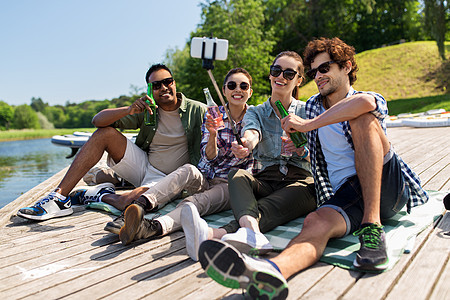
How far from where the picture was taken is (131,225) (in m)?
2.39

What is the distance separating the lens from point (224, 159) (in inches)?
130

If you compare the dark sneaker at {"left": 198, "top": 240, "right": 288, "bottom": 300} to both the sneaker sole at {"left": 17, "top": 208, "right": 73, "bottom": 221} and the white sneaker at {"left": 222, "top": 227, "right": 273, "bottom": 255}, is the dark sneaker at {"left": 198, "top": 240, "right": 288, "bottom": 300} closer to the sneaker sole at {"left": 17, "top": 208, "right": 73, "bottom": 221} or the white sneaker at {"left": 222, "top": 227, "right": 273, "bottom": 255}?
the white sneaker at {"left": 222, "top": 227, "right": 273, "bottom": 255}

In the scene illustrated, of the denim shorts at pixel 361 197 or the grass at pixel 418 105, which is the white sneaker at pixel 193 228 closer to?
the denim shorts at pixel 361 197

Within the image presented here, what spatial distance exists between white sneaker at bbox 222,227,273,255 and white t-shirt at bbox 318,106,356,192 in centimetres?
Answer: 70

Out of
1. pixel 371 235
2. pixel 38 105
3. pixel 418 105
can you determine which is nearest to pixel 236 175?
pixel 371 235

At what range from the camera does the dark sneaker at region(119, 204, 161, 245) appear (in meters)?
2.38

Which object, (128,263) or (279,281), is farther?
(128,263)

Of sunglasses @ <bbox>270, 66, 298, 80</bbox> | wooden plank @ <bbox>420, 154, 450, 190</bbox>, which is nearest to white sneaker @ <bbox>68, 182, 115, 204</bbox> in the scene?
sunglasses @ <bbox>270, 66, 298, 80</bbox>

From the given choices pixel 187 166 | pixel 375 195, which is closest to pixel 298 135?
pixel 375 195

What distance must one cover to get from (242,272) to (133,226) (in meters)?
1.03

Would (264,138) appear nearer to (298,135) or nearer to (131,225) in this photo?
(298,135)

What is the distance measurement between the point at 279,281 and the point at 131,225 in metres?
1.17

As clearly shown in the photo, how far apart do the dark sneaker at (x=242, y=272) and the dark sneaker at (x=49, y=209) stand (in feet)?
6.63

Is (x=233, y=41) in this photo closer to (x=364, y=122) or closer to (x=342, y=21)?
(x=342, y=21)
